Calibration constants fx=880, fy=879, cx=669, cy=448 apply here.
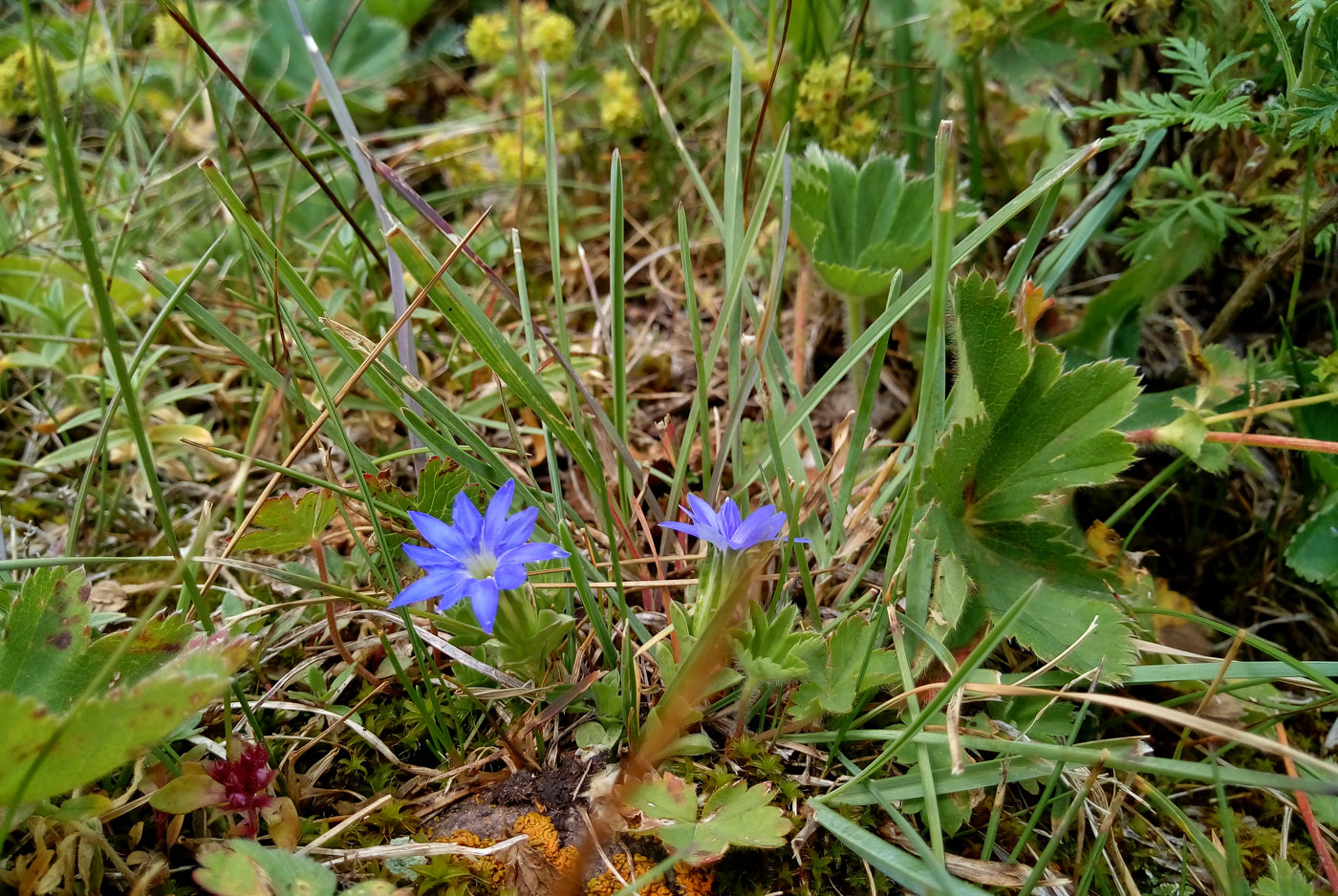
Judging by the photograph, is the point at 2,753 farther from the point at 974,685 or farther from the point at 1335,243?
the point at 1335,243

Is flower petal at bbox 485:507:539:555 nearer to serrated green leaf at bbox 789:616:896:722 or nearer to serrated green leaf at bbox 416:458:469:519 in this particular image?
serrated green leaf at bbox 416:458:469:519

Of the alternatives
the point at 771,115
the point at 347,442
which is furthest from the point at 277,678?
the point at 771,115

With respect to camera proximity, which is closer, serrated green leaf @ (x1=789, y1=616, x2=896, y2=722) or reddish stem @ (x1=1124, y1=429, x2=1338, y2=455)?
serrated green leaf @ (x1=789, y1=616, x2=896, y2=722)

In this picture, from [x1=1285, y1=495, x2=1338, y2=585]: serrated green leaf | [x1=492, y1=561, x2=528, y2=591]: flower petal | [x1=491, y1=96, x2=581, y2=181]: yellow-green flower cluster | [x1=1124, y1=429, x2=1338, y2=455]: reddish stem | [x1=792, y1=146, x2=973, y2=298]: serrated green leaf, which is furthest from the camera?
[x1=491, y1=96, x2=581, y2=181]: yellow-green flower cluster

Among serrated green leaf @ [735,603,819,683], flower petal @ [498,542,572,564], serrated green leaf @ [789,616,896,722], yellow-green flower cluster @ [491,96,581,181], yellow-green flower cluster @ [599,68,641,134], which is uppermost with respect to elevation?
yellow-green flower cluster @ [599,68,641,134]

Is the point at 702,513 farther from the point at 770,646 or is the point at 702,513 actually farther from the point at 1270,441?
the point at 1270,441

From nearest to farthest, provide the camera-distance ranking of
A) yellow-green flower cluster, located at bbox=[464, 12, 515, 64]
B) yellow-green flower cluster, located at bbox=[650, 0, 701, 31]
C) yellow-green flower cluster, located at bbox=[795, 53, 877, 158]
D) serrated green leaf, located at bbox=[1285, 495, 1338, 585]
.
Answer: serrated green leaf, located at bbox=[1285, 495, 1338, 585]
yellow-green flower cluster, located at bbox=[795, 53, 877, 158]
yellow-green flower cluster, located at bbox=[650, 0, 701, 31]
yellow-green flower cluster, located at bbox=[464, 12, 515, 64]

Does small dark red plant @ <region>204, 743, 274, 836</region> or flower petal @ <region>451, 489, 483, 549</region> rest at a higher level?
flower petal @ <region>451, 489, 483, 549</region>

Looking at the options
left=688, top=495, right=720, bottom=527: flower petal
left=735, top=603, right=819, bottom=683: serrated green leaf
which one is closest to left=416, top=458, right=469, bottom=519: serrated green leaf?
left=688, top=495, right=720, bottom=527: flower petal
